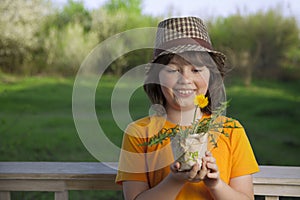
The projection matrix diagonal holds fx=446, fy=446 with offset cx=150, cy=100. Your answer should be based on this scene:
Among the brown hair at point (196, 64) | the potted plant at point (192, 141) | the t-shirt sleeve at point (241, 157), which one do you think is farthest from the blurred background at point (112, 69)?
the potted plant at point (192, 141)

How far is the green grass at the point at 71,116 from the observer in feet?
13.0

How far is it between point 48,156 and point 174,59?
9.71 feet

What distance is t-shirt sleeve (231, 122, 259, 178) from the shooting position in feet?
3.34

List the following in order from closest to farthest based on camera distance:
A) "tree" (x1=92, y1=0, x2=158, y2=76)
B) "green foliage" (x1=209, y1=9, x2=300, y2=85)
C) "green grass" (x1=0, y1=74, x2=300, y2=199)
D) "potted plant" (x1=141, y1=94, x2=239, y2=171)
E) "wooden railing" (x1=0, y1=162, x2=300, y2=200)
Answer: "potted plant" (x1=141, y1=94, x2=239, y2=171) → "wooden railing" (x1=0, y1=162, x2=300, y2=200) → "green grass" (x1=0, y1=74, x2=300, y2=199) → "green foliage" (x1=209, y1=9, x2=300, y2=85) → "tree" (x1=92, y1=0, x2=158, y2=76)

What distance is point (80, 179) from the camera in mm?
1173

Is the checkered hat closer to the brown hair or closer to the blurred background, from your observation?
the brown hair

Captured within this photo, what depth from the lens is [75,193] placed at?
10.4 feet

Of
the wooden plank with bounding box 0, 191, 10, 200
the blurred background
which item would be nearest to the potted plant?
the wooden plank with bounding box 0, 191, 10, 200

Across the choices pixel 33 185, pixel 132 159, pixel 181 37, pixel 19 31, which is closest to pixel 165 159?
pixel 132 159

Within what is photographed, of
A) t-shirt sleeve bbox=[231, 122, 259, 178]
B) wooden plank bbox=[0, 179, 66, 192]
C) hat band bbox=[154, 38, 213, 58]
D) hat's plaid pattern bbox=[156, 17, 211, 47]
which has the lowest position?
wooden plank bbox=[0, 179, 66, 192]

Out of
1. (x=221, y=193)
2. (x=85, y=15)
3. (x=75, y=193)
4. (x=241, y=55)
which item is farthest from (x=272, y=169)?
(x=85, y=15)

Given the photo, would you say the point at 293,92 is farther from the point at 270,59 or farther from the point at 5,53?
the point at 5,53

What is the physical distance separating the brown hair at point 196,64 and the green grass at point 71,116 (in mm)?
2610

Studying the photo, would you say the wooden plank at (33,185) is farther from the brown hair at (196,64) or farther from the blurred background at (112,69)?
the blurred background at (112,69)
